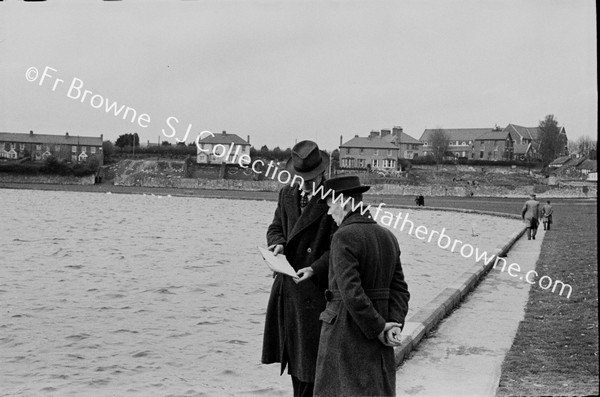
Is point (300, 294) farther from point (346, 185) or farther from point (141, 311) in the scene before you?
point (141, 311)

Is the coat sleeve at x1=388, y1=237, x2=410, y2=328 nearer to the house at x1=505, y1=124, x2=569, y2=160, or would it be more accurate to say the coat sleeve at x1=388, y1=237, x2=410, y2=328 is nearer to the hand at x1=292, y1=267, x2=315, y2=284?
the hand at x1=292, y1=267, x2=315, y2=284

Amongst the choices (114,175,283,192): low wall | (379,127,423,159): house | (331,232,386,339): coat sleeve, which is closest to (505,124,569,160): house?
(379,127,423,159): house

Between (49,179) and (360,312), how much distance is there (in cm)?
9215

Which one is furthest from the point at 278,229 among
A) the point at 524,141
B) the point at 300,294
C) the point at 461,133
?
the point at 461,133

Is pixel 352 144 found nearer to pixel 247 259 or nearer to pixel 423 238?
pixel 423 238

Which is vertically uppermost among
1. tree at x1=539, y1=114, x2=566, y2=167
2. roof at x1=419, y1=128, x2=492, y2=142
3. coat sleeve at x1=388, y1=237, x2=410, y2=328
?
roof at x1=419, y1=128, x2=492, y2=142

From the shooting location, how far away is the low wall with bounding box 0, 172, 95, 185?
85750 mm

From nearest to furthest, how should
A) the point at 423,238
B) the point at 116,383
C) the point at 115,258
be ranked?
1. the point at 116,383
2. the point at 115,258
3. the point at 423,238

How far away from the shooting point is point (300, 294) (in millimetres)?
4895

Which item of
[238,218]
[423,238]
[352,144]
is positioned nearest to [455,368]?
[423,238]

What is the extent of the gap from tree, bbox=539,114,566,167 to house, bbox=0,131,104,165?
57.3 m

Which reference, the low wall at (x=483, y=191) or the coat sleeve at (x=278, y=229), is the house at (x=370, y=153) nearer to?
the low wall at (x=483, y=191)

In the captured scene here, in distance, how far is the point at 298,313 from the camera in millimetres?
4887

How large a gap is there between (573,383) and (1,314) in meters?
9.49
